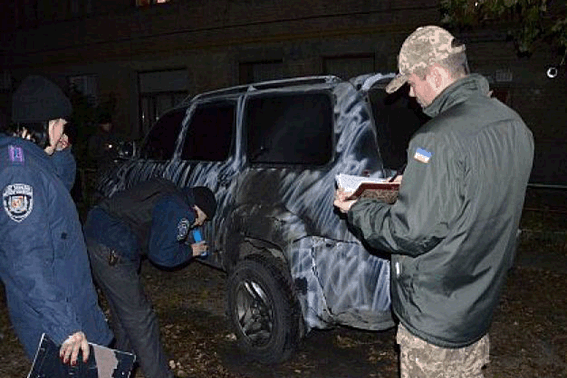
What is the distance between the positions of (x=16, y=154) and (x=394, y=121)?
2605mm

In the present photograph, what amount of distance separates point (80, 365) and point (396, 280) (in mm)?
1562

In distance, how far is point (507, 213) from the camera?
2541mm

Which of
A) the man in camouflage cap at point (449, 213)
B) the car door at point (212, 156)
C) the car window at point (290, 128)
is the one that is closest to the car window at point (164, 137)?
the car door at point (212, 156)

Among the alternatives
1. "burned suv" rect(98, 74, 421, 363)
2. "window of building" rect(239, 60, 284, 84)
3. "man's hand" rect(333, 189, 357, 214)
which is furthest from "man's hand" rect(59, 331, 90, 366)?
"window of building" rect(239, 60, 284, 84)

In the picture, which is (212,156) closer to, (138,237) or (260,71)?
(138,237)

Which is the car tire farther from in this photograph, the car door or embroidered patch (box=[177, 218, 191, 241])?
embroidered patch (box=[177, 218, 191, 241])

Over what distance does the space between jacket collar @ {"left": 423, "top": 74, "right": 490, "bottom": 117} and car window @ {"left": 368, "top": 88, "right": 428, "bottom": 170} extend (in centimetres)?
157

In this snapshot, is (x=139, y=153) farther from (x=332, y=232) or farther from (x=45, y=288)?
(x=45, y=288)

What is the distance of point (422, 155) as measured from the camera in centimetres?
237

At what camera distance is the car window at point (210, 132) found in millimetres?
5398

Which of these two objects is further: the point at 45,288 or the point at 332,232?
the point at 332,232

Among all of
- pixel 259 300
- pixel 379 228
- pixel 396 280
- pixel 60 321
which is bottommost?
pixel 259 300

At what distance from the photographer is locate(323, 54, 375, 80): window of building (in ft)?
50.3

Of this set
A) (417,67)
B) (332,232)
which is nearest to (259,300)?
(332,232)
